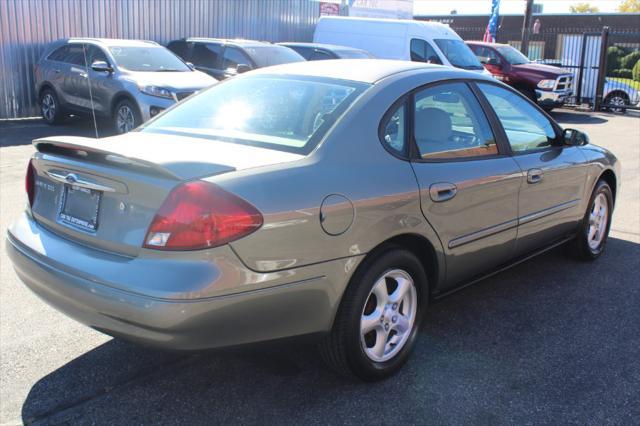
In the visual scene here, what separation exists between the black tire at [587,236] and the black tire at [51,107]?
1060 centimetres

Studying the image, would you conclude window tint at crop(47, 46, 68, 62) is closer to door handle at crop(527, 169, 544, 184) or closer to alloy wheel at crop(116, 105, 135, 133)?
alloy wheel at crop(116, 105, 135, 133)

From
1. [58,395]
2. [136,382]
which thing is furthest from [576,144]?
[58,395]

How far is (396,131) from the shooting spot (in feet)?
12.2

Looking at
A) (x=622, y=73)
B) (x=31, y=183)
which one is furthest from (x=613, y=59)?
(x=31, y=183)

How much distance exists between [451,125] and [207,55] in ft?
37.2

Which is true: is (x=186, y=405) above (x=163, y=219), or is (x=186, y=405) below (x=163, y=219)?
below

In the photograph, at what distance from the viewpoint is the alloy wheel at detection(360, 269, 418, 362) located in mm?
3516

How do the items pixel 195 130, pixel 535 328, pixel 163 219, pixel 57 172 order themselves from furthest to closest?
1. pixel 535 328
2. pixel 195 130
3. pixel 57 172
4. pixel 163 219

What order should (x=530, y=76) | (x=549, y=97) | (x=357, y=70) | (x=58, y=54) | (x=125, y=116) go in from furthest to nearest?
(x=530, y=76)
(x=549, y=97)
(x=58, y=54)
(x=125, y=116)
(x=357, y=70)

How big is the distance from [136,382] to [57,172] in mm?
1140

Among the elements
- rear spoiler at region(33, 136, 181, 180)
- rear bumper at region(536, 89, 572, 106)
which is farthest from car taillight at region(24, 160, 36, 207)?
rear bumper at region(536, 89, 572, 106)

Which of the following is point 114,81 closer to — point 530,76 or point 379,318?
point 379,318

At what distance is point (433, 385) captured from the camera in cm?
358

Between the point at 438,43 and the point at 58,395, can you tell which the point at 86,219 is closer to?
the point at 58,395
